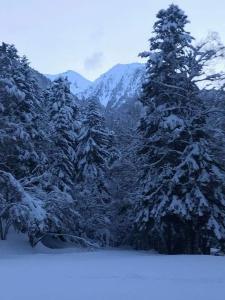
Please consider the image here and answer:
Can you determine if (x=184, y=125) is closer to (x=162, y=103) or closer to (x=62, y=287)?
(x=162, y=103)

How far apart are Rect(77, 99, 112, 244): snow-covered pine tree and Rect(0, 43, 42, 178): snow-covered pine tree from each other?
7182 mm

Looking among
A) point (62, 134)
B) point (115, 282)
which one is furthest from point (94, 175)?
point (115, 282)

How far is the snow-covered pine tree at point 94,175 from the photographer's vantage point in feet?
123

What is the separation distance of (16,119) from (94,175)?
11185 millimetres

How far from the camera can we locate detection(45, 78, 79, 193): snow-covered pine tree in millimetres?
34678

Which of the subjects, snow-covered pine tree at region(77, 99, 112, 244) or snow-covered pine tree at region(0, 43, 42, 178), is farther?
snow-covered pine tree at region(77, 99, 112, 244)

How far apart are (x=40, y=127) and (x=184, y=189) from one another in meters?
12.3

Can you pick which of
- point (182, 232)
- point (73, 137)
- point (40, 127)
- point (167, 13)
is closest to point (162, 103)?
point (167, 13)

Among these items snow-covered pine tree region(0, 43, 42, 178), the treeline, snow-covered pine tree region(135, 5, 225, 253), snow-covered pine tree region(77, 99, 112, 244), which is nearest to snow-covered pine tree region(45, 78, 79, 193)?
snow-covered pine tree region(77, 99, 112, 244)

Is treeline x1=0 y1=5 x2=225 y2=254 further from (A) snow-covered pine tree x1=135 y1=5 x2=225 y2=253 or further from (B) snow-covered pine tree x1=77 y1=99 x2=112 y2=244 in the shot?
(B) snow-covered pine tree x1=77 y1=99 x2=112 y2=244

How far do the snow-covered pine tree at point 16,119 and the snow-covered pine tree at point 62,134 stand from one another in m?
2.11

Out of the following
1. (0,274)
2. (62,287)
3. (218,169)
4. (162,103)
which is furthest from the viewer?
(162,103)

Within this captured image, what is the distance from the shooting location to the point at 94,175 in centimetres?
3859

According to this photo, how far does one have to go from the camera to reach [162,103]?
2566 centimetres
